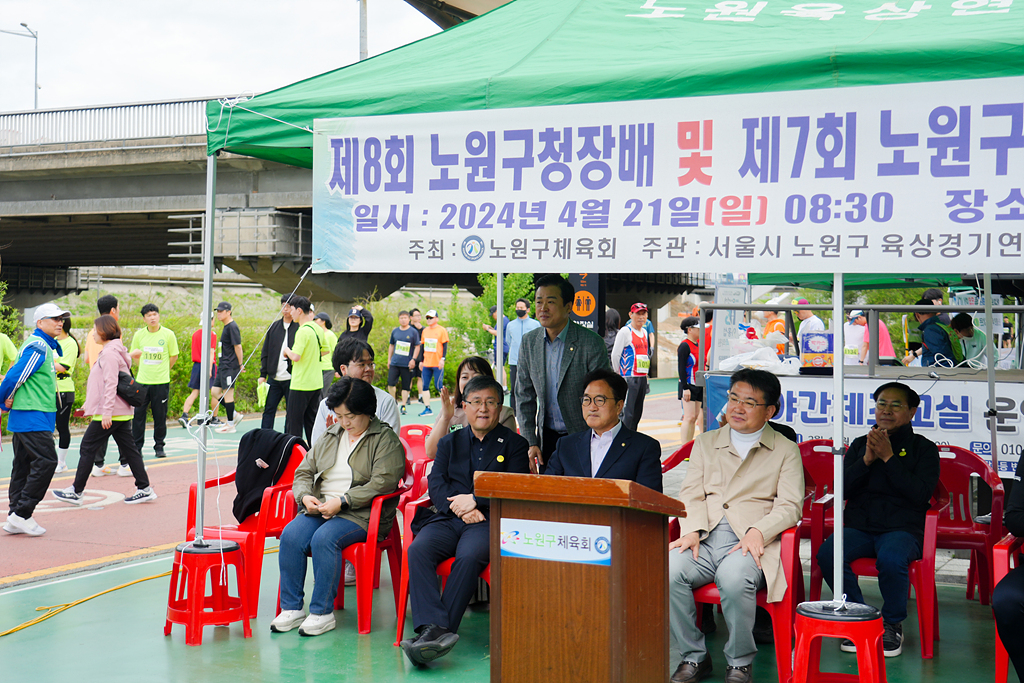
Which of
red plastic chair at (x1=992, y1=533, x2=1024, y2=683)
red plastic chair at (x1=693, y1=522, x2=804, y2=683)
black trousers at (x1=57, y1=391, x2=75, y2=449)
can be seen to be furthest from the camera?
black trousers at (x1=57, y1=391, x2=75, y2=449)

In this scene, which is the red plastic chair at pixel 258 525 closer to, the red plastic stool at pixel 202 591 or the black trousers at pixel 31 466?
the red plastic stool at pixel 202 591

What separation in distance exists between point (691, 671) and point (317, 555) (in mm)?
1911

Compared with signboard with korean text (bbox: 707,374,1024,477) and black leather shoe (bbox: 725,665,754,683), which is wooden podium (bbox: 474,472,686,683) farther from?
signboard with korean text (bbox: 707,374,1024,477)

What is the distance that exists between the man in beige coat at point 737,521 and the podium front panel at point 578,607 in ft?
2.24

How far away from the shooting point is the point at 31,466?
6797mm

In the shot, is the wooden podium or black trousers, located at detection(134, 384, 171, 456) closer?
the wooden podium

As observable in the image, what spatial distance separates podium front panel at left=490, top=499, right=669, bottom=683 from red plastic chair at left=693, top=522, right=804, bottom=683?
2.37ft

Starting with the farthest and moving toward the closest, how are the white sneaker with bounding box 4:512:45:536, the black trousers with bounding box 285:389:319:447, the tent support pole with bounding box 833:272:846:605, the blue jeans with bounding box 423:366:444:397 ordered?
the blue jeans with bounding box 423:366:444:397, the black trousers with bounding box 285:389:319:447, the white sneaker with bounding box 4:512:45:536, the tent support pole with bounding box 833:272:846:605

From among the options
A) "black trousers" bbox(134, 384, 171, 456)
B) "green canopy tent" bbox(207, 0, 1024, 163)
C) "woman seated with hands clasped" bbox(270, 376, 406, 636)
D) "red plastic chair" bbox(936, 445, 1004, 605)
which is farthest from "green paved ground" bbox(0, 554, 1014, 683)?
"black trousers" bbox(134, 384, 171, 456)

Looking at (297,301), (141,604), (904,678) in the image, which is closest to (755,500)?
(904,678)

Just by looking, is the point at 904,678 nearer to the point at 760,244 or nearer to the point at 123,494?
the point at 760,244

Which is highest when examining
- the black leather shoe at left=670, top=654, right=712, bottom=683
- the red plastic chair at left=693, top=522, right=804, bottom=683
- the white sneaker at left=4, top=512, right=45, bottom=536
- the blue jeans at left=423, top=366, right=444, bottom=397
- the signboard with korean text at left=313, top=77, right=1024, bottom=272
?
the signboard with korean text at left=313, top=77, right=1024, bottom=272

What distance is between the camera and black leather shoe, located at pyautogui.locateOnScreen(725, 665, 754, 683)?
384 centimetres

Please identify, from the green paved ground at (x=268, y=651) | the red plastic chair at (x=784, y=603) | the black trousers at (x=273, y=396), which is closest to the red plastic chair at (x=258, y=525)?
the green paved ground at (x=268, y=651)
